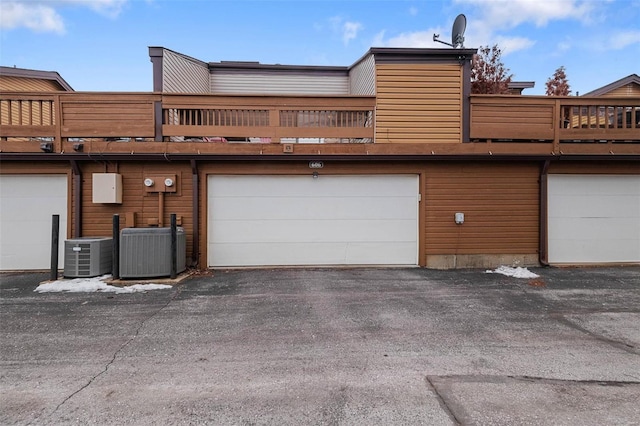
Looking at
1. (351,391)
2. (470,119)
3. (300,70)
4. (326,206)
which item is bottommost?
(351,391)

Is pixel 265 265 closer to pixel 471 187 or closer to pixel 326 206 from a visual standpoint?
pixel 326 206

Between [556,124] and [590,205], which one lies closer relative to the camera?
[556,124]

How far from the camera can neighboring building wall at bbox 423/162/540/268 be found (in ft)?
25.8

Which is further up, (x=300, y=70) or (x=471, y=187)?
(x=300, y=70)

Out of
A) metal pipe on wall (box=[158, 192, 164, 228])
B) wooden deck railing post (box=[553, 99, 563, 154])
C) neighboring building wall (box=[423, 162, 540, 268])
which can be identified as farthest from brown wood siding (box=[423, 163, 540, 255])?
metal pipe on wall (box=[158, 192, 164, 228])

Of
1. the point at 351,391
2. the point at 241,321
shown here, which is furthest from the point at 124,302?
the point at 351,391

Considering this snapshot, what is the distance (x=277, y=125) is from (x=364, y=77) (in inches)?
110

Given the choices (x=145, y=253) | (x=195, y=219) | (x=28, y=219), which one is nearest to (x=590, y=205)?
(x=195, y=219)

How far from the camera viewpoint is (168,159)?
745 centimetres

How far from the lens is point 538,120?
312 inches

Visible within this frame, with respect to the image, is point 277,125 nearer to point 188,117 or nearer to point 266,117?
point 266,117

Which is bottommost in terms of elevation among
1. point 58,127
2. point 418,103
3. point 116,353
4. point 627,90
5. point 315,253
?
point 116,353

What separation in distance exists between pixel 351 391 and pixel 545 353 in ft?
6.94

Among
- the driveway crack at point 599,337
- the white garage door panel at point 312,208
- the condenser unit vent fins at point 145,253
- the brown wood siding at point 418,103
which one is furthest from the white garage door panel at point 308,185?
the driveway crack at point 599,337
